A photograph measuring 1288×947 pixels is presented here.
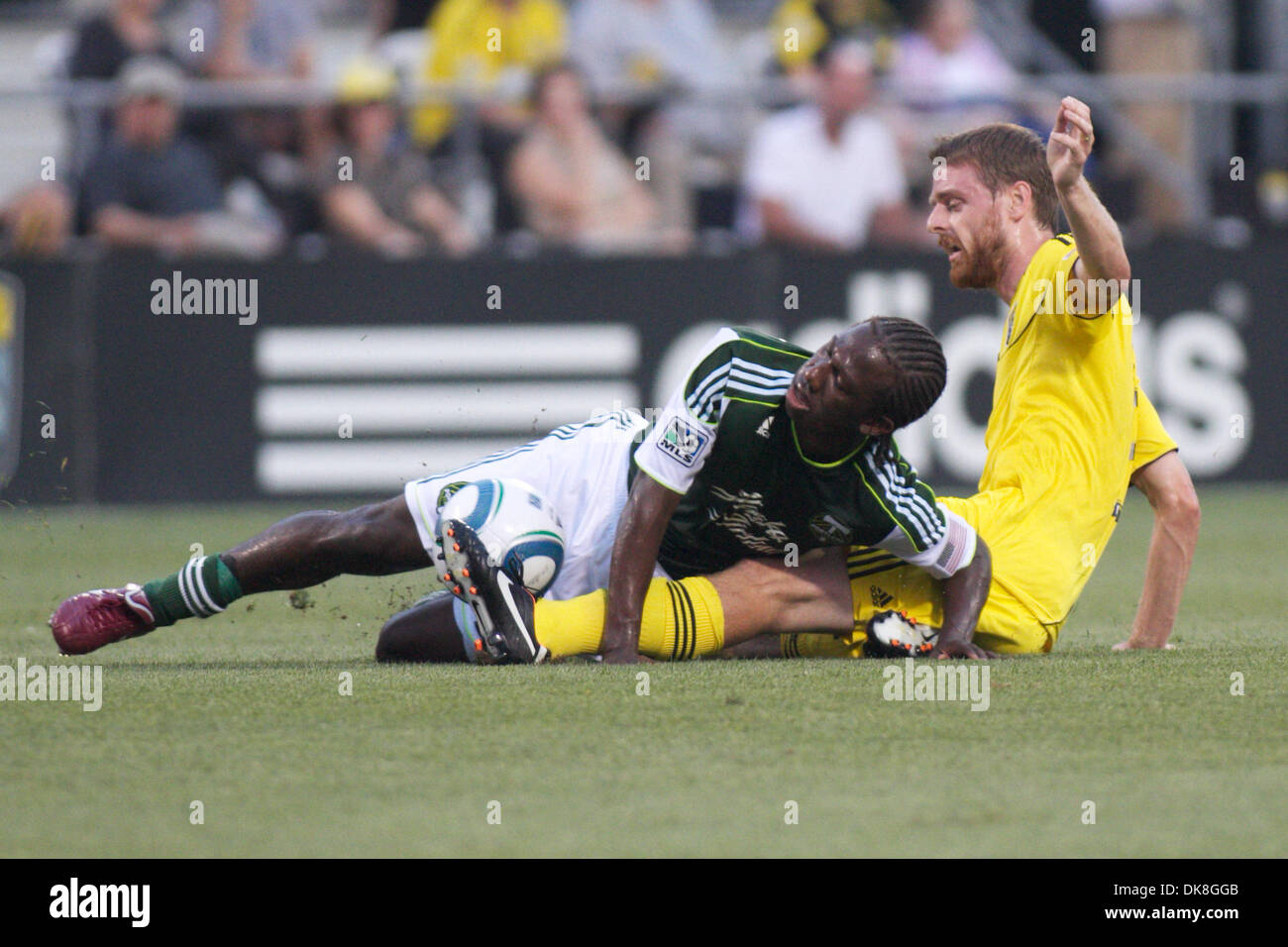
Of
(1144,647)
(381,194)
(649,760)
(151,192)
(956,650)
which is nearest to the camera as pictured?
(649,760)

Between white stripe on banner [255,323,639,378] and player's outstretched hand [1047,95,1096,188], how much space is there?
642 centimetres

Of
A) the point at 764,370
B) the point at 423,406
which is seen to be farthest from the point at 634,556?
the point at 423,406

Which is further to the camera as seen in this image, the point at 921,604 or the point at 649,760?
the point at 921,604

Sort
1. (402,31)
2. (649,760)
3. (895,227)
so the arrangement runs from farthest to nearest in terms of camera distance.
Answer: (402,31)
(895,227)
(649,760)

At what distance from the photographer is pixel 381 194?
38.3ft

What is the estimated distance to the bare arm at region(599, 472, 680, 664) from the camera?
5008 mm

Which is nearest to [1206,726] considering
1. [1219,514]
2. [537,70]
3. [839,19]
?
[1219,514]

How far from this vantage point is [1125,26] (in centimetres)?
1395

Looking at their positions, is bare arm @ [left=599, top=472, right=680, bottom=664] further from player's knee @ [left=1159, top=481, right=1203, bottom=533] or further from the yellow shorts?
player's knee @ [left=1159, top=481, right=1203, bottom=533]

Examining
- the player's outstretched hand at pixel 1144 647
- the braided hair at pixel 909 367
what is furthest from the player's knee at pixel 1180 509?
the braided hair at pixel 909 367

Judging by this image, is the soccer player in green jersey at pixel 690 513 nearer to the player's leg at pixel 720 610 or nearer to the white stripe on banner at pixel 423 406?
the player's leg at pixel 720 610

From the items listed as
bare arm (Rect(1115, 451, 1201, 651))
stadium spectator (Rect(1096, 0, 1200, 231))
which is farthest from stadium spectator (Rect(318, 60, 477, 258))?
bare arm (Rect(1115, 451, 1201, 651))

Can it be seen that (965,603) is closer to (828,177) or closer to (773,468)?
(773,468)

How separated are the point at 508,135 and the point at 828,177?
208 centimetres
